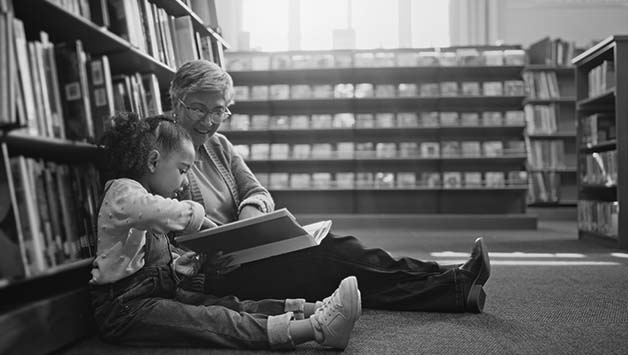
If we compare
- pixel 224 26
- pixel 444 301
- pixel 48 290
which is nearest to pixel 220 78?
pixel 48 290

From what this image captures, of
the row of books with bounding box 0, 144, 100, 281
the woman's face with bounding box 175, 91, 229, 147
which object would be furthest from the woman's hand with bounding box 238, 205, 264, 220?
the row of books with bounding box 0, 144, 100, 281

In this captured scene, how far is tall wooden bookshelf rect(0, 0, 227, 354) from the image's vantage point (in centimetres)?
109

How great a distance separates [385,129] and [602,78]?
7.10 feet

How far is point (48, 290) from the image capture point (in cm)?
143

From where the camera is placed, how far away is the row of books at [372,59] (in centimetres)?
533

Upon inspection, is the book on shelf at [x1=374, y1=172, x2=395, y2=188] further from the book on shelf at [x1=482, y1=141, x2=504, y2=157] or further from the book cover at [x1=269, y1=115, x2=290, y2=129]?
the book cover at [x1=269, y1=115, x2=290, y2=129]

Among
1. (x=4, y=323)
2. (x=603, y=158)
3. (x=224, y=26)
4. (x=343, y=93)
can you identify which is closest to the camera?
(x=4, y=323)

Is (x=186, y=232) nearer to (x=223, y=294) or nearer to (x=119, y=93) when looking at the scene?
(x=223, y=294)

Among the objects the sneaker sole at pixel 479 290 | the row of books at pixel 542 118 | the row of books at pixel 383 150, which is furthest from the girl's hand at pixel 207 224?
the row of books at pixel 542 118

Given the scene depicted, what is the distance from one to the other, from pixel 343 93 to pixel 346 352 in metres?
4.37

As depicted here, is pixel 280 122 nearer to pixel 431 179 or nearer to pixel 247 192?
pixel 431 179

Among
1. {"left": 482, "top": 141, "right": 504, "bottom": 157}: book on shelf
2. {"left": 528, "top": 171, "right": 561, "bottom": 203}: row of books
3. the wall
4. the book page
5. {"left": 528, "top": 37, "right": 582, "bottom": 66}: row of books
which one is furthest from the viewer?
the wall

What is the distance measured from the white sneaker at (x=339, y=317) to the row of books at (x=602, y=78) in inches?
118

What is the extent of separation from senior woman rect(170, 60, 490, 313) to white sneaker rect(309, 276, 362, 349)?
355mm
